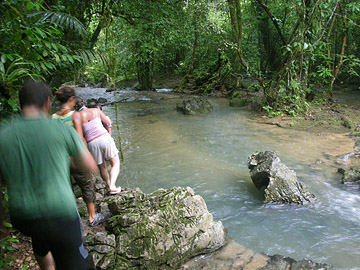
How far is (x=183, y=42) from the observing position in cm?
1711

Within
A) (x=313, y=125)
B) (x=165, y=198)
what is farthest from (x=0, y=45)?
(x=313, y=125)

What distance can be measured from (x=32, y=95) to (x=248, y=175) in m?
4.84

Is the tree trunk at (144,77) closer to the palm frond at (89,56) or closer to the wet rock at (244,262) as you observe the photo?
the palm frond at (89,56)

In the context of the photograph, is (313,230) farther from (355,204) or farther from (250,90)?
(250,90)

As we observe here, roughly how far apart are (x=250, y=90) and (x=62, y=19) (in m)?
11.5

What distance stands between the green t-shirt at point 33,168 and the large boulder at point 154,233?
131cm

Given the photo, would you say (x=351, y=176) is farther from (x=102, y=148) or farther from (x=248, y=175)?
(x=102, y=148)

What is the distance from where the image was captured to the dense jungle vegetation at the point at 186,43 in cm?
376

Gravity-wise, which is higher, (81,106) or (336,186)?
(81,106)

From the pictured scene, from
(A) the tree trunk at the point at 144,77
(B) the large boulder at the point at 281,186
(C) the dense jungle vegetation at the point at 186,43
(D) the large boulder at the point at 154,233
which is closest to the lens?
(D) the large boulder at the point at 154,233

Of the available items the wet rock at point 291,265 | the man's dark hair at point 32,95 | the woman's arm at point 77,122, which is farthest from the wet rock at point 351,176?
the man's dark hair at point 32,95

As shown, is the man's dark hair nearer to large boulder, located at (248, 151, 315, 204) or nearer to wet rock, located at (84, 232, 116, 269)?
wet rock, located at (84, 232, 116, 269)

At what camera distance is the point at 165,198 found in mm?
3551

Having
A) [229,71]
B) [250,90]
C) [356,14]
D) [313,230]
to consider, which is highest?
[356,14]
